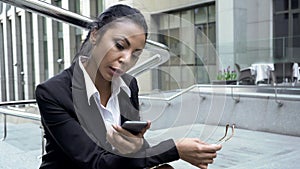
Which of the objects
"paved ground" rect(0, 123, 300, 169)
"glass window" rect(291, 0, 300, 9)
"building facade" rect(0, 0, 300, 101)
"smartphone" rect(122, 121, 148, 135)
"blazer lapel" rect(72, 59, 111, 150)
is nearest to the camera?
"smartphone" rect(122, 121, 148, 135)

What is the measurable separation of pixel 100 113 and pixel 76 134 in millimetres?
104

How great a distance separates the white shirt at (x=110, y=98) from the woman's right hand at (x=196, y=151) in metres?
0.22

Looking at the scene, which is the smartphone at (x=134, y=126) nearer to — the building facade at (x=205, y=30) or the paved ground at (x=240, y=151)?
the building facade at (x=205, y=30)

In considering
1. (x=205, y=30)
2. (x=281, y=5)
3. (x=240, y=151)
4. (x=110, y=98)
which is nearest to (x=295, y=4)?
(x=281, y=5)

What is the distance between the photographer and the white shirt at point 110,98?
1.06 metres

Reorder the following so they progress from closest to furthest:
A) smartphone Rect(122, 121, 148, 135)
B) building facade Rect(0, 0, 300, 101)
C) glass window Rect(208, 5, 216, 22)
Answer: smartphone Rect(122, 121, 148, 135) < building facade Rect(0, 0, 300, 101) < glass window Rect(208, 5, 216, 22)

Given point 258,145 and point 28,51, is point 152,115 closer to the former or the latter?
point 258,145

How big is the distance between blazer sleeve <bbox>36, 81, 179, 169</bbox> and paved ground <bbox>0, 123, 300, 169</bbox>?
248cm

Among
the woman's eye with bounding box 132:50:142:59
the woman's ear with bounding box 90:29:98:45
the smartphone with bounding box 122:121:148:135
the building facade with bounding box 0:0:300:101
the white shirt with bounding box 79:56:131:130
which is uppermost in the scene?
the building facade with bounding box 0:0:300:101

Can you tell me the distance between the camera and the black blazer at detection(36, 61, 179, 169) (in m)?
0.99

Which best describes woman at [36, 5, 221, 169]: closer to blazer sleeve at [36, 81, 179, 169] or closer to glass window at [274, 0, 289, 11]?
blazer sleeve at [36, 81, 179, 169]

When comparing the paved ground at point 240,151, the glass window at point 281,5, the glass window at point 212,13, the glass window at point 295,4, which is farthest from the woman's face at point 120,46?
the glass window at point 281,5

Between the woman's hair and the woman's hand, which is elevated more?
the woman's hair

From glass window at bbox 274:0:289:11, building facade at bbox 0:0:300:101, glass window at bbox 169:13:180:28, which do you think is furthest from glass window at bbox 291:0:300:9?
glass window at bbox 169:13:180:28
